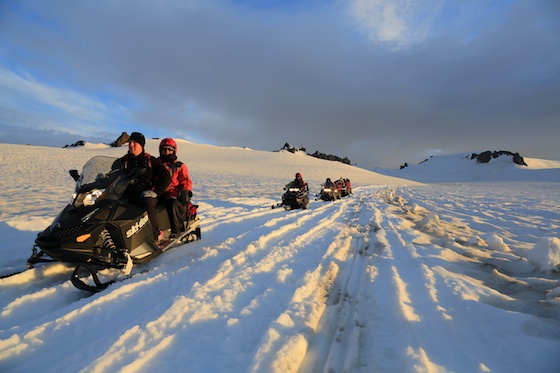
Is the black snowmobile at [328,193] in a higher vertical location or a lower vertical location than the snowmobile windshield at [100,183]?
lower

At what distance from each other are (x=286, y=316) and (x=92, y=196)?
114 inches

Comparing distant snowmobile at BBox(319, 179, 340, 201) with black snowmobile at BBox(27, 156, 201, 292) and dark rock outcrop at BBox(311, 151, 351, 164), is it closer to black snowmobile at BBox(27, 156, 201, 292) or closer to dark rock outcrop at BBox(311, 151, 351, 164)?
black snowmobile at BBox(27, 156, 201, 292)

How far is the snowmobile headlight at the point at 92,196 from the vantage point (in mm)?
3525

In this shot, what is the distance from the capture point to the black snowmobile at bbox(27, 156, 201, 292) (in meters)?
3.22

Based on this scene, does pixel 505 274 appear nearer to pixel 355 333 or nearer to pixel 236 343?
pixel 355 333

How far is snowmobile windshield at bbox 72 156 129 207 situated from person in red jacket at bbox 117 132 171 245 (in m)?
0.17

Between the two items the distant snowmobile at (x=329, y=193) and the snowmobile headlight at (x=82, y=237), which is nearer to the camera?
the snowmobile headlight at (x=82, y=237)

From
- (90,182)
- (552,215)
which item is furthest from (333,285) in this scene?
(552,215)

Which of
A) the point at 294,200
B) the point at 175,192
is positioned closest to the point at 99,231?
the point at 175,192

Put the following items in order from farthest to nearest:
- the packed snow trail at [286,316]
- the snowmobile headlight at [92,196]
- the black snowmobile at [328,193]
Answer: the black snowmobile at [328,193], the snowmobile headlight at [92,196], the packed snow trail at [286,316]

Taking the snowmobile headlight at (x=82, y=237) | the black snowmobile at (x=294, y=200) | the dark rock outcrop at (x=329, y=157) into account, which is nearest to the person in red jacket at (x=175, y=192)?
the snowmobile headlight at (x=82, y=237)

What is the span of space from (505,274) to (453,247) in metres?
1.35

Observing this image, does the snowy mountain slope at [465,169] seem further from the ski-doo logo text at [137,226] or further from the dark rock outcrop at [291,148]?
the ski-doo logo text at [137,226]

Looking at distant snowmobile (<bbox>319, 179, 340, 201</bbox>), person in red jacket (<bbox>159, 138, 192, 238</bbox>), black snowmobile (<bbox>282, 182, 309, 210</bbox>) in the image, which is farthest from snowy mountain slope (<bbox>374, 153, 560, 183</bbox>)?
person in red jacket (<bbox>159, 138, 192, 238</bbox>)
